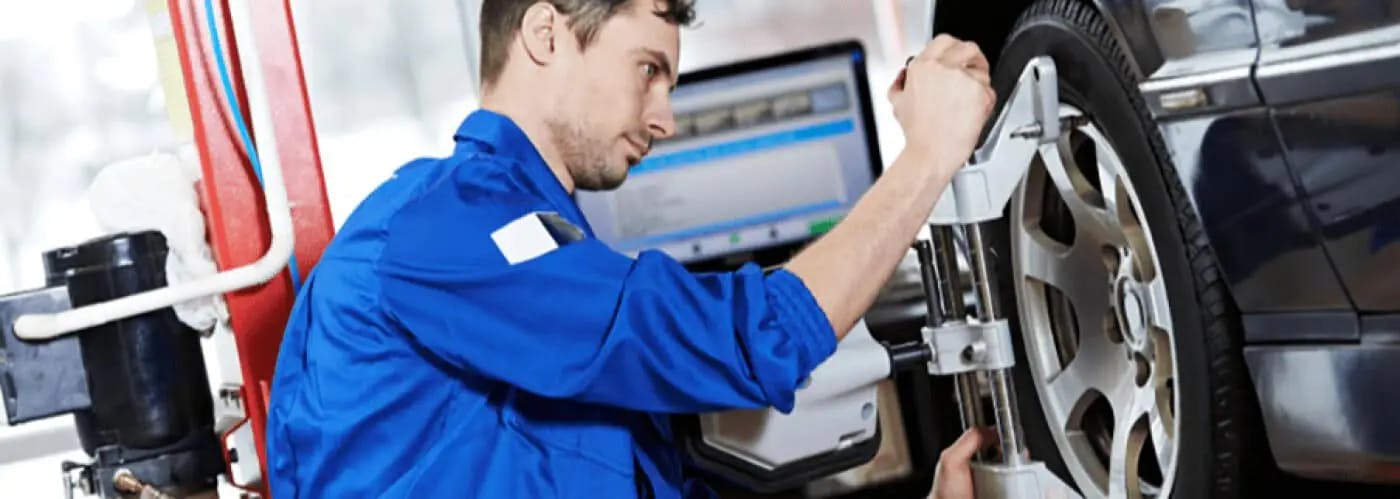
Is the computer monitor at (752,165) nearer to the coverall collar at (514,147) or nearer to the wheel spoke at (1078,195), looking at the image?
the wheel spoke at (1078,195)

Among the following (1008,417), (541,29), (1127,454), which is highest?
(541,29)

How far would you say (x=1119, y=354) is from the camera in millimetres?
1936

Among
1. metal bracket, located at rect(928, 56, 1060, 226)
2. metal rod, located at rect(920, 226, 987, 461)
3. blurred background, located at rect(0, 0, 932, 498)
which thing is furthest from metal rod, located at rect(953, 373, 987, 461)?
blurred background, located at rect(0, 0, 932, 498)

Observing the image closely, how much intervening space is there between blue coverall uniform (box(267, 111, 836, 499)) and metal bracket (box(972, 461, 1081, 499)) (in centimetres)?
27

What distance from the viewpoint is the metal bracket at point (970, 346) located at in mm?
1543

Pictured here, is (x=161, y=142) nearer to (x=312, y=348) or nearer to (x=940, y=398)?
(x=940, y=398)

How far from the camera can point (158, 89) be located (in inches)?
181

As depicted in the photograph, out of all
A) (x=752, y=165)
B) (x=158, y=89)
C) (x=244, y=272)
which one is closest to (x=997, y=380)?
(x=244, y=272)

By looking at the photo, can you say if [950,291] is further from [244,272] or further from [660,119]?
[244,272]

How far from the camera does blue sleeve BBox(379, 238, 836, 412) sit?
137cm

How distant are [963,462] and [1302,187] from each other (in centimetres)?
44

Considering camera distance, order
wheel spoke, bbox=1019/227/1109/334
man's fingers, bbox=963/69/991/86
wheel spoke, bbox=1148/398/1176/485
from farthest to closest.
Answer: wheel spoke, bbox=1019/227/1109/334 < wheel spoke, bbox=1148/398/1176/485 < man's fingers, bbox=963/69/991/86

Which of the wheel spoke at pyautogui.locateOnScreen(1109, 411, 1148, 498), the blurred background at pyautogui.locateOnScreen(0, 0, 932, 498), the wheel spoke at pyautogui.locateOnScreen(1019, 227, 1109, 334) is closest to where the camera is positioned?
the wheel spoke at pyautogui.locateOnScreen(1109, 411, 1148, 498)

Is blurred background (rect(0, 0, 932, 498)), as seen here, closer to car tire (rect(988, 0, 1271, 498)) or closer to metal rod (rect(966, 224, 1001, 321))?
car tire (rect(988, 0, 1271, 498))
